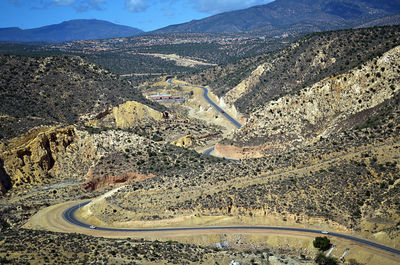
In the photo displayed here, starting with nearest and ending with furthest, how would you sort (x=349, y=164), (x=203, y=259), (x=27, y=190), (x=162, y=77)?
(x=203, y=259) < (x=349, y=164) < (x=27, y=190) < (x=162, y=77)

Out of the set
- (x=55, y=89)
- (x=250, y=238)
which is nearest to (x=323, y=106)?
(x=250, y=238)

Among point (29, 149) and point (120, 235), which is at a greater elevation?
point (29, 149)

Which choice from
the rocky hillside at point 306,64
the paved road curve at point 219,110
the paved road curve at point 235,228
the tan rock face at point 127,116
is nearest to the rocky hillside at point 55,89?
the tan rock face at point 127,116

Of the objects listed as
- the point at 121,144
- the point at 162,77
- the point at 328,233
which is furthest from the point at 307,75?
the point at 162,77

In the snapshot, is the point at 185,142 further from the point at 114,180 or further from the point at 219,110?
the point at 219,110

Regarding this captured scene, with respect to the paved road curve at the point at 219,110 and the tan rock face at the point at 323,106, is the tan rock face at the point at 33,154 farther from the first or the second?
the paved road curve at the point at 219,110

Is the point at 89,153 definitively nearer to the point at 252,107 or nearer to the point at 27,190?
the point at 27,190
